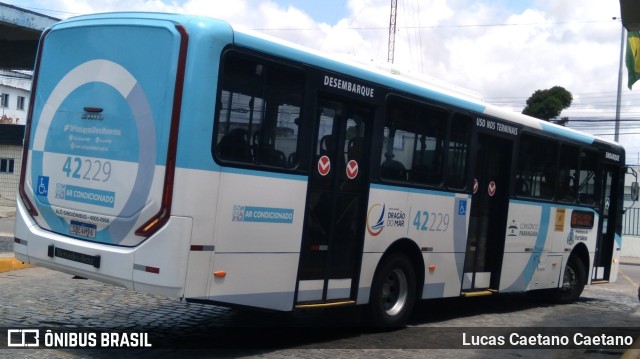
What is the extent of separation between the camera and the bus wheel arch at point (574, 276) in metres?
13.7

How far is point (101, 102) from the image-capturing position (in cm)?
712

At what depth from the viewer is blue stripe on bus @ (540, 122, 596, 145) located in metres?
12.4

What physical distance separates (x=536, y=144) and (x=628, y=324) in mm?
3231

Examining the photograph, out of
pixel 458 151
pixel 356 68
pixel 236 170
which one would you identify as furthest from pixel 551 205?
pixel 236 170

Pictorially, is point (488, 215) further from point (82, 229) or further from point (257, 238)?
point (82, 229)

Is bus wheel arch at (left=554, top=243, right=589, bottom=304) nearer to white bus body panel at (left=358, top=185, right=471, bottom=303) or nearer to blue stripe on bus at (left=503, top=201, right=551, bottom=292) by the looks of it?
blue stripe on bus at (left=503, top=201, right=551, bottom=292)

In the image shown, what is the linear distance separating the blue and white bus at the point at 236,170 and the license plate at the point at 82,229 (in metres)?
0.02

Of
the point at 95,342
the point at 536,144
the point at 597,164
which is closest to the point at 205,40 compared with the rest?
the point at 95,342

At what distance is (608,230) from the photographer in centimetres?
1470

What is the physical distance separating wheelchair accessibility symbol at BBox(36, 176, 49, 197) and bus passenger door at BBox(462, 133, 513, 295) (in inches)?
236

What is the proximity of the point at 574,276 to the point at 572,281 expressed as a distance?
10 cm

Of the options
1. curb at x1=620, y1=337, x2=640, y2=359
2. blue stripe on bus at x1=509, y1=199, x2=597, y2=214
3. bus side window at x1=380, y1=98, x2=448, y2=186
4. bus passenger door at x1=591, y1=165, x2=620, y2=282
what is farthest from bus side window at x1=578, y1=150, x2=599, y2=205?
curb at x1=620, y1=337, x2=640, y2=359

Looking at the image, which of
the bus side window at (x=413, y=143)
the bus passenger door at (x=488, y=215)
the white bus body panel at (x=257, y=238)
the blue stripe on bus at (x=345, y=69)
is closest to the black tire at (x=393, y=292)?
the bus side window at (x=413, y=143)

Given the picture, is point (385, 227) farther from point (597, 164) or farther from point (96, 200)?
point (597, 164)
